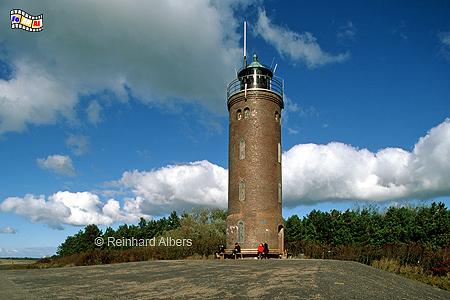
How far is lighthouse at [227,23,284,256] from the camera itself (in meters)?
29.5

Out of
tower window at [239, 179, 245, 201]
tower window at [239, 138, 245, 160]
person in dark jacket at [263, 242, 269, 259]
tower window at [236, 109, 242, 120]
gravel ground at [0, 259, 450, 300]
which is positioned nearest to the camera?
gravel ground at [0, 259, 450, 300]

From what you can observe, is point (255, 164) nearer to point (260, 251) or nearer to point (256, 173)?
point (256, 173)

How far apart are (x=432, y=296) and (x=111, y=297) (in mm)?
10580

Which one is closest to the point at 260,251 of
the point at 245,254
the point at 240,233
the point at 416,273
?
the point at 245,254

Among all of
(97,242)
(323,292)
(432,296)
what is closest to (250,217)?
(432,296)

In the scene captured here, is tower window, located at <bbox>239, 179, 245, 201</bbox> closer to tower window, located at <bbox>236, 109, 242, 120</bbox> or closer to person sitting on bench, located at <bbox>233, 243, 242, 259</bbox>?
person sitting on bench, located at <bbox>233, 243, 242, 259</bbox>

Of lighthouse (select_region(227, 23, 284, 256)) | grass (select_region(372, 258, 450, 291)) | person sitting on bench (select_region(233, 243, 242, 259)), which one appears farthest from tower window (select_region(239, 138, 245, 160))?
grass (select_region(372, 258, 450, 291))

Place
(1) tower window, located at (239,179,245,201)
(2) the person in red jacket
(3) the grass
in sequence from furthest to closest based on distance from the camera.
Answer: (1) tower window, located at (239,179,245,201) < (2) the person in red jacket < (3) the grass

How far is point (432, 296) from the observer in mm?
13922

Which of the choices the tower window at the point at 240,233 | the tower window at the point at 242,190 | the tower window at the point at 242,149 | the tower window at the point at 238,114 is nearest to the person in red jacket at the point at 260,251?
the tower window at the point at 240,233

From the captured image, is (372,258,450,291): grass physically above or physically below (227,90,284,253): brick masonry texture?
below

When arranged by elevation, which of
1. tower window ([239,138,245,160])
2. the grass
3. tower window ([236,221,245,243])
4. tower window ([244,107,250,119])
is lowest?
the grass

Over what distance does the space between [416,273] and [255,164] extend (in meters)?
12.8

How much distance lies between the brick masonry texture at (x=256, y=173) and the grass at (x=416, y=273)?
820cm
